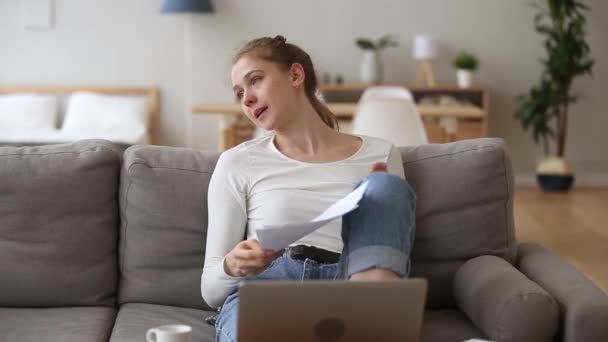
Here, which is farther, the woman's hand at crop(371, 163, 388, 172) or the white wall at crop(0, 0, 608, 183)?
the white wall at crop(0, 0, 608, 183)

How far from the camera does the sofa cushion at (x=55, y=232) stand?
94.0 inches

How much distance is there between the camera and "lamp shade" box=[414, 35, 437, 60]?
23.7 ft

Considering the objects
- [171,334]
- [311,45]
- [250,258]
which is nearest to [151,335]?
[171,334]

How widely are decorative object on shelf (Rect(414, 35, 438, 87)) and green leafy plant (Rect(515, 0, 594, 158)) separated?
2.52 ft

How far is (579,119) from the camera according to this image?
7.66 meters

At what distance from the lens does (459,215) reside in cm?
238

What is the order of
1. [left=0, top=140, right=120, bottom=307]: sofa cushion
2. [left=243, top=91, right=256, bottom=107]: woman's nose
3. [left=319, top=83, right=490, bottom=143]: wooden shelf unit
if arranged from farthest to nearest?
[left=319, top=83, right=490, bottom=143]: wooden shelf unit < [left=0, top=140, right=120, bottom=307]: sofa cushion < [left=243, top=91, right=256, bottom=107]: woman's nose

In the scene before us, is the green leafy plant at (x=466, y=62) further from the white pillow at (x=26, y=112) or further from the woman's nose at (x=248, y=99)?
the woman's nose at (x=248, y=99)

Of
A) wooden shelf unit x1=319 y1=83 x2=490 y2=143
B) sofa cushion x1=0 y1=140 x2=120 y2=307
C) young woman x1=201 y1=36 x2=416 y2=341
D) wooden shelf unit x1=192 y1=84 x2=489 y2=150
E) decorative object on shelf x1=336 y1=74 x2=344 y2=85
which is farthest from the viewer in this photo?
decorative object on shelf x1=336 y1=74 x2=344 y2=85

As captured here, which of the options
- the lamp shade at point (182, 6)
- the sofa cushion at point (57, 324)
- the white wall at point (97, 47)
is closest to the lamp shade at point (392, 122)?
the sofa cushion at point (57, 324)

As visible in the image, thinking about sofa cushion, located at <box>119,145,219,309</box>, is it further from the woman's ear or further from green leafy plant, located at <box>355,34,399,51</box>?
green leafy plant, located at <box>355,34,399,51</box>

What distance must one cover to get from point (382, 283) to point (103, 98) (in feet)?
20.4

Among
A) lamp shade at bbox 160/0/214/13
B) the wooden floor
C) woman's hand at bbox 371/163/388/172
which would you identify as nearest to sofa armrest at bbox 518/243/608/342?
woman's hand at bbox 371/163/388/172

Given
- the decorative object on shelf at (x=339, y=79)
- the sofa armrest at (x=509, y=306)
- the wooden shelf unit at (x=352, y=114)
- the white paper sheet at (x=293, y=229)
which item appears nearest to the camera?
the white paper sheet at (x=293, y=229)
